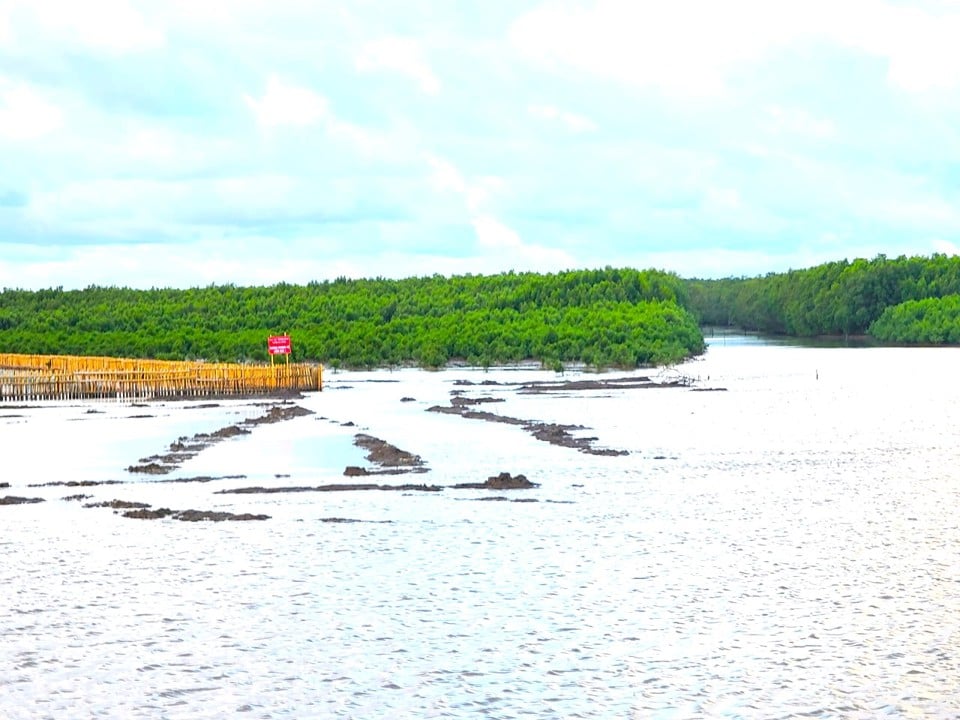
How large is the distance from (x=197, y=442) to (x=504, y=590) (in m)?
18.5

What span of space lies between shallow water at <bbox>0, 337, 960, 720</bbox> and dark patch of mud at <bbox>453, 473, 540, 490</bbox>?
35 cm

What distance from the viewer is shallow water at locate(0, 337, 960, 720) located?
35.7 feet

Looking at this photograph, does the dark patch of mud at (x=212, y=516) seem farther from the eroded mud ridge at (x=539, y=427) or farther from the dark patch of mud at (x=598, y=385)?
the dark patch of mud at (x=598, y=385)

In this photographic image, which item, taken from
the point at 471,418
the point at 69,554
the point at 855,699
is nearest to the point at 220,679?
the point at 855,699

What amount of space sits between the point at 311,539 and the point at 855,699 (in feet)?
28.6

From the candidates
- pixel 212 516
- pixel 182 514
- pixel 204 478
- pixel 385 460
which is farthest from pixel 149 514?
pixel 385 460

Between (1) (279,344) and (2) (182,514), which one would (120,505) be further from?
(1) (279,344)

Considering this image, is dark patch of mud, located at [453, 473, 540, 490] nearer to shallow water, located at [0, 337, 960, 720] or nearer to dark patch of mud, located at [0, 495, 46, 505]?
shallow water, located at [0, 337, 960, 720]

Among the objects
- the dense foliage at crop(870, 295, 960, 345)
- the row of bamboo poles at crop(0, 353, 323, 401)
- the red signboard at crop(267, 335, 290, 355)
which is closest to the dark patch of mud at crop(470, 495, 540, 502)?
the row of bamboo poles at crop(0, 353, 323, 401)

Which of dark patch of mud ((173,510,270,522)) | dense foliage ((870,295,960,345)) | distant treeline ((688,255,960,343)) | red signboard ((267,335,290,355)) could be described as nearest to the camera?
dark patch of mud ((173,510,270,522))

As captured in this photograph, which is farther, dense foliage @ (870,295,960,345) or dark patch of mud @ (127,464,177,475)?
dense foliage @ (870,295,960,345)

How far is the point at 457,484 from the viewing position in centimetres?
2356

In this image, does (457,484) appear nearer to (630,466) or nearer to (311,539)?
(630,466)

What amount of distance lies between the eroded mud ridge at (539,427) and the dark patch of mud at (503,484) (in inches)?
207
